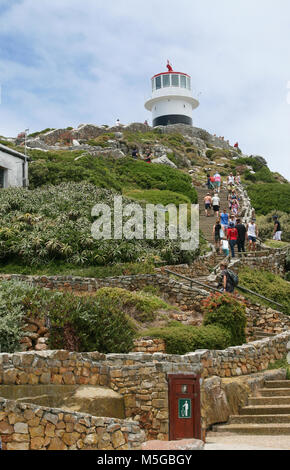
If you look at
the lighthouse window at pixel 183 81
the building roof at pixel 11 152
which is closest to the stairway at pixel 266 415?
the building roof at pixel 11 152

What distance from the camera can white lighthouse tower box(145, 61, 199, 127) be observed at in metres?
63.9

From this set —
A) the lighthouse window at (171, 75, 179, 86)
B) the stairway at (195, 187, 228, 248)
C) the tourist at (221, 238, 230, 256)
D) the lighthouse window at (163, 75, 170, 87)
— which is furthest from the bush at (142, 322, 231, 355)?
the lighthouse window at (163, 75, 170, 87)

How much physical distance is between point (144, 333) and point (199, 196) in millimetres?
22994

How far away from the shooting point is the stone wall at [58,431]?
23.9 ft

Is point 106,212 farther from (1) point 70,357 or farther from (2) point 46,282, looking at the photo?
(1) point 70,357

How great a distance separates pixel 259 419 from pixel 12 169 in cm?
2300

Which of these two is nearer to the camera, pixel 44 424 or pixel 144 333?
pixel 44 424

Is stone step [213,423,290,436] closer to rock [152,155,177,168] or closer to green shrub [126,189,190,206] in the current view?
green shrub [126,189,190,206]

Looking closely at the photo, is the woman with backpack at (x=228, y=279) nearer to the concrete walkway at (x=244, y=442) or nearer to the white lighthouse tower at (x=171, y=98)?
the concrete walkway at (x=244, y=442)

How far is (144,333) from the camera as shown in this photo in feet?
42.0

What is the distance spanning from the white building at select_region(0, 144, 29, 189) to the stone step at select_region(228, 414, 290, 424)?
21.5 meters

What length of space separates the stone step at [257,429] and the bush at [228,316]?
3475 millimetres

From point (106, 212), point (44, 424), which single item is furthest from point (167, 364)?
point (106, 212)

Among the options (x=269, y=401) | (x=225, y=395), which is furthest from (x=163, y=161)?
(x=225, y=395)
